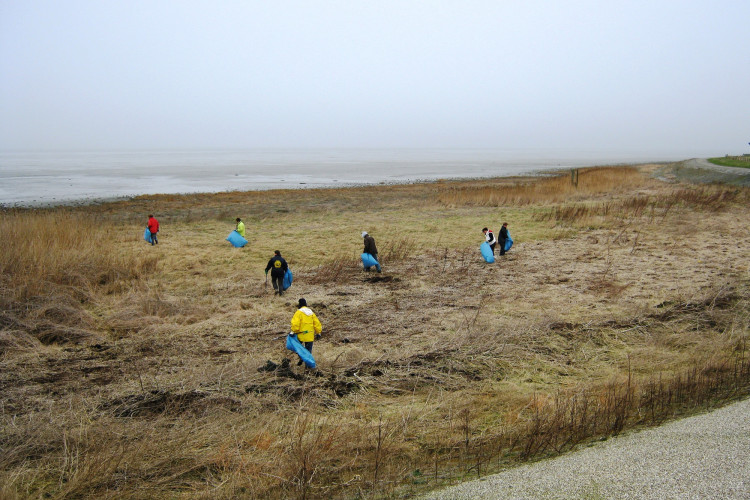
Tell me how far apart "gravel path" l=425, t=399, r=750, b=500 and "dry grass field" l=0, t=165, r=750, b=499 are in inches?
14.7

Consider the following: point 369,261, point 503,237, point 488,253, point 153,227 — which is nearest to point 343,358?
point 369,261

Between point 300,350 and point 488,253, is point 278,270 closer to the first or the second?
point 300,350

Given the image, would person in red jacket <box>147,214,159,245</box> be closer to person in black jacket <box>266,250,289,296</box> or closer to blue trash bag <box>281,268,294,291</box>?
person in black jacket <box>266,250,289,296</box>

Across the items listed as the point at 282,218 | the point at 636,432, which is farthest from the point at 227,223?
the point at 636,432

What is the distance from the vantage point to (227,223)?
949 inches

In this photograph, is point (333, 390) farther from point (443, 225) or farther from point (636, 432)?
point (443, 225)

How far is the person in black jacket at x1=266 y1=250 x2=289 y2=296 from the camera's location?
1154cm

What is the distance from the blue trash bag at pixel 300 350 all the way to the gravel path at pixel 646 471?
11.3ft

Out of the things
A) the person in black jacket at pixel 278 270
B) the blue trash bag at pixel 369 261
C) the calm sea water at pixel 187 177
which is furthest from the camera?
the calm sea water at pixel 187 177

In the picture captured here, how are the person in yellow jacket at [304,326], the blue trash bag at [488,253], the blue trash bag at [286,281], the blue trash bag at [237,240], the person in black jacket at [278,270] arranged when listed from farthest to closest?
the blue trash bag at [237,240] < the blue trash bag at [488,253] < the blue trash bag at [286,281] < the person in black jacket at [278,270] < the person in yellow jacket at [304,326]

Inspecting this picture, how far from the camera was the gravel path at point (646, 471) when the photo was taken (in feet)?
13.6

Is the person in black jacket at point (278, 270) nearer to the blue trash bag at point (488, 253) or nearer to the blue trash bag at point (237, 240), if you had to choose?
the blue trash bag at point (237, 240)

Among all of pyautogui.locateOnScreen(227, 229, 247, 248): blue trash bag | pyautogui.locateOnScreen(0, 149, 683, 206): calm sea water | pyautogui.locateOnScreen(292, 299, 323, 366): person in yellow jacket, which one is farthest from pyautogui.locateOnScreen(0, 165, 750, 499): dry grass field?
pyautogui.locateOnScreen(0, 149, 683, 206): calm sea water

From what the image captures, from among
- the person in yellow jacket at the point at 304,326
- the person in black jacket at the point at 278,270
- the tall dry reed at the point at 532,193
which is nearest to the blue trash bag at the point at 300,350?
the person in yellow jacket at the point at 304,326
